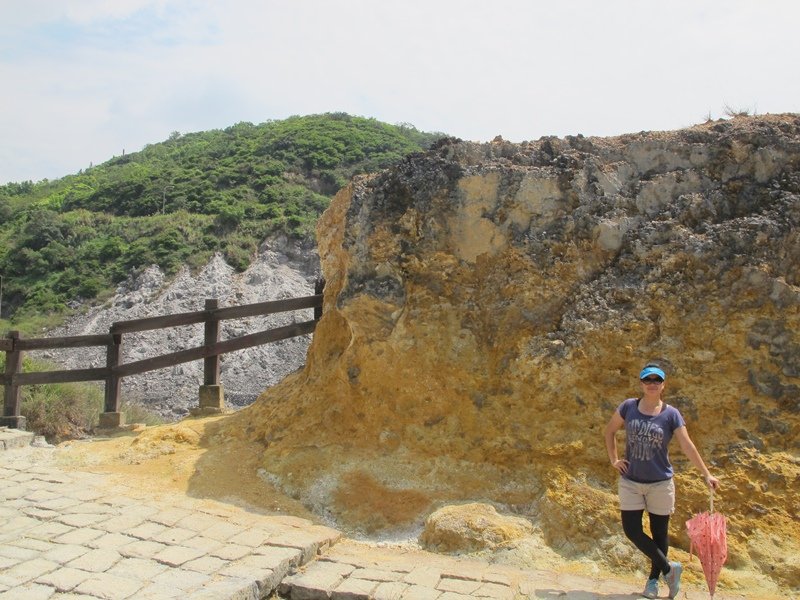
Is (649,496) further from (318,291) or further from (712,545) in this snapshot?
(318,291)

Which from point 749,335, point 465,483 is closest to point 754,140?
point 749,335

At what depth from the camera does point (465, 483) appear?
6.03 metres

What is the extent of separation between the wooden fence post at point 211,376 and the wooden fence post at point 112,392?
3.56 ft

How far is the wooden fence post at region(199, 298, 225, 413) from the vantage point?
30.7ft

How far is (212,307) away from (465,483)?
4.78m

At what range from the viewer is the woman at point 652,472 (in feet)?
14.7

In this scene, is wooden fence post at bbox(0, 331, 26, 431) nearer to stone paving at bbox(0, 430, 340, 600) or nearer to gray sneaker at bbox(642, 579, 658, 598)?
stone paving at bbox(0, 430, 340, 600)

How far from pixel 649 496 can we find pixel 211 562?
287 cm

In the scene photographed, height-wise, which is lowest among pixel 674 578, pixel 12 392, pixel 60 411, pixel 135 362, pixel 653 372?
pixel 60 411

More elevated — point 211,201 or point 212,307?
point 211,201

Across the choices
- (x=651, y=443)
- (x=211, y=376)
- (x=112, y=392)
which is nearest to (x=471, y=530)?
(x=651, y=443)

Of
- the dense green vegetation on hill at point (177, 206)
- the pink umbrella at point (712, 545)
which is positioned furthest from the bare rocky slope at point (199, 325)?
the pink umbrella at point (712, 545)

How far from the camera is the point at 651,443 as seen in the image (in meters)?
4.50

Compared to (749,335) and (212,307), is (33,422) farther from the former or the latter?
(749,335)
